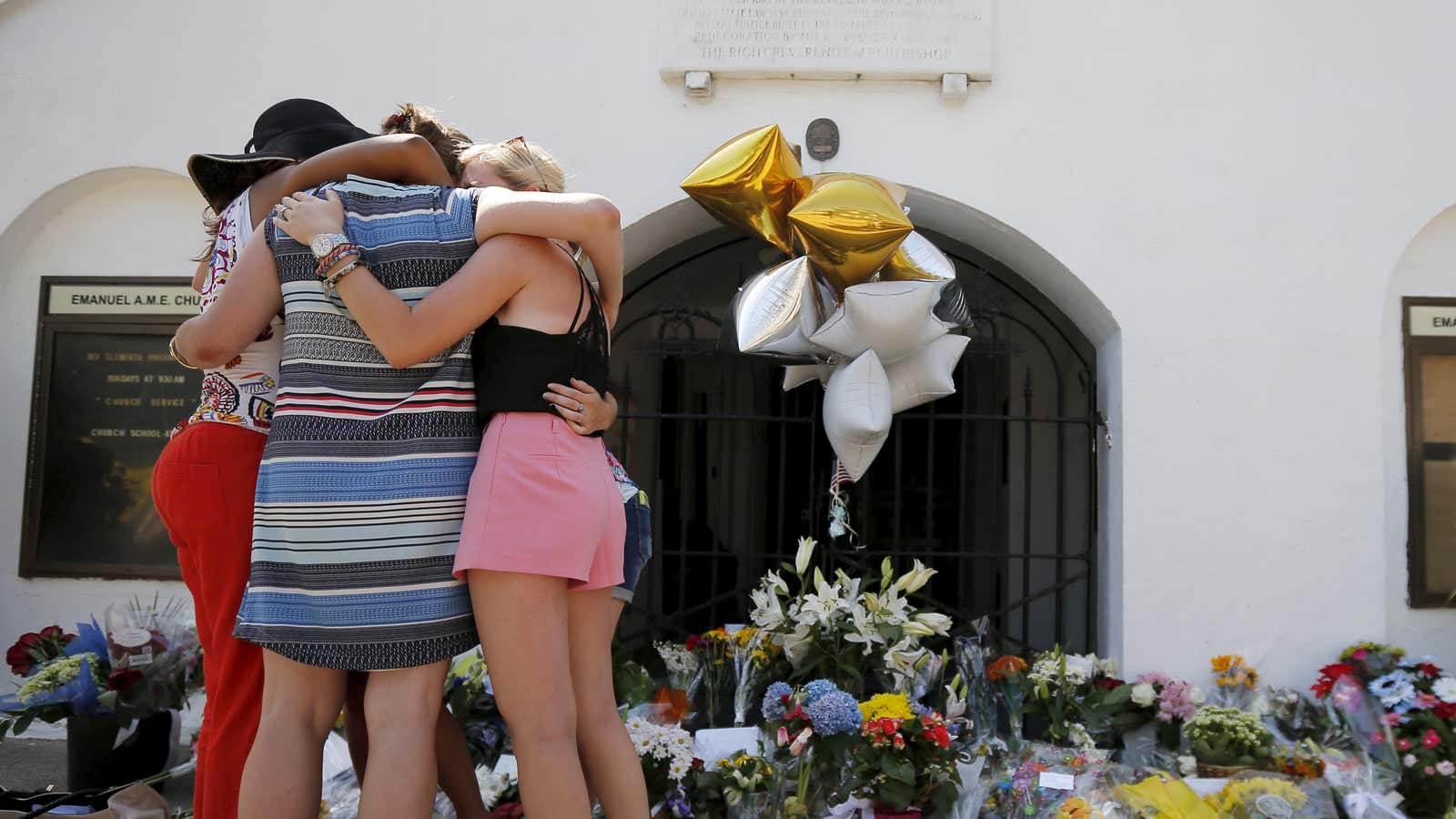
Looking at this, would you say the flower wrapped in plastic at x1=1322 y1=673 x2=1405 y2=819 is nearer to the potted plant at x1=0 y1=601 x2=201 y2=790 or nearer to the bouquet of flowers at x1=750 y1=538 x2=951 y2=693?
the bouquet of flowers at x1=750 y1=538 x2=951 y2=693

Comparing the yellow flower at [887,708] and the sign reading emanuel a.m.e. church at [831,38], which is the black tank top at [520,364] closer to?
the yellow flower at [887,708]

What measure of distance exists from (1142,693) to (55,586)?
157 inches

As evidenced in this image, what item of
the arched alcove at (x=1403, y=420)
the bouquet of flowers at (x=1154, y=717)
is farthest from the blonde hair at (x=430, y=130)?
the arched alcove at (x=1403, y=420)

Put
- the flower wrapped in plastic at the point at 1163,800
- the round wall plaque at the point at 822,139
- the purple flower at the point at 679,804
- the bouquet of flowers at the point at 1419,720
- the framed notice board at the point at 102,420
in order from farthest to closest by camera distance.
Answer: the framed notice board at the point at 102,420 → the round wall plaque at the point at 822,139 → the bouquet of flowers at the point at 1419,720 → the purple flower at the point at 679,804 → the flower wrapped in plastic at the point at 1163,800

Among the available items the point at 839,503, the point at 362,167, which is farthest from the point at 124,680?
the point at 839,503

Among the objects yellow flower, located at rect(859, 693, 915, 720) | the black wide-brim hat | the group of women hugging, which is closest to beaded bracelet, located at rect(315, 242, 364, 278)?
the group of women hugging

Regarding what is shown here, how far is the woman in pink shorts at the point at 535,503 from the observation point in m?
1.97

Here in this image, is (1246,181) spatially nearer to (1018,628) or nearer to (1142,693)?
(1142,693)

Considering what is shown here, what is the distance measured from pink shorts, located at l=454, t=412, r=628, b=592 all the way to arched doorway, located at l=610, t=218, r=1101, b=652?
7.85 ft

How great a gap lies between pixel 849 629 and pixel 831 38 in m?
2.11

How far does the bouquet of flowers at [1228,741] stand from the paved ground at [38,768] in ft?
10.2

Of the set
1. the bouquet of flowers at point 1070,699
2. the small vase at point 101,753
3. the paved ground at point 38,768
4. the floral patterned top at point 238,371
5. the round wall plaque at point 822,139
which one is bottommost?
the paved ground at point 38,768

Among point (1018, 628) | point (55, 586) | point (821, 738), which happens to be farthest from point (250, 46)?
point (1018, 628)

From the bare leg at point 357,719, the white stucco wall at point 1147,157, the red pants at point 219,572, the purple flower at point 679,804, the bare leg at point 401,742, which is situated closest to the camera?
the bare leg at point 401,742
